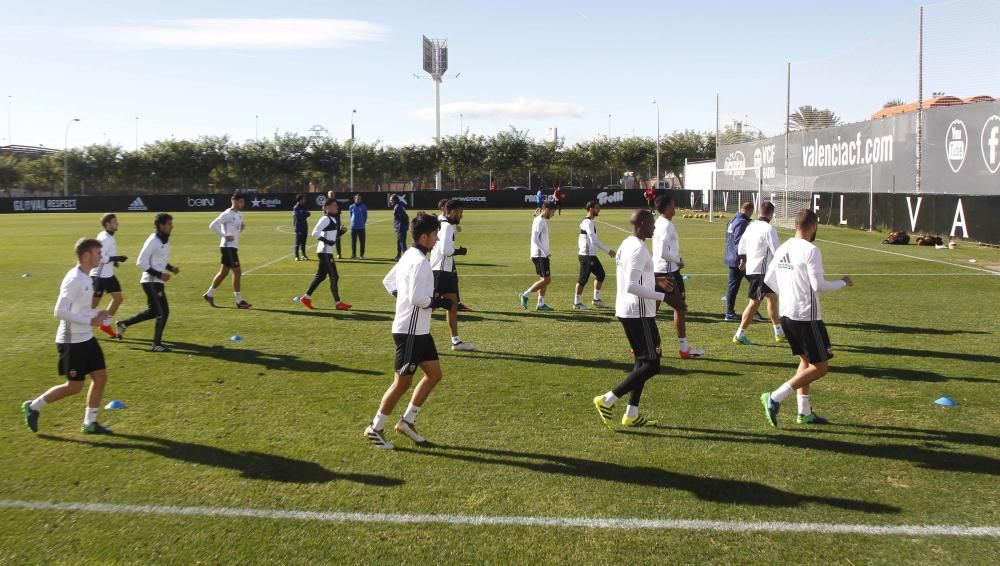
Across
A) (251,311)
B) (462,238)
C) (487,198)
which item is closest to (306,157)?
(487,198)

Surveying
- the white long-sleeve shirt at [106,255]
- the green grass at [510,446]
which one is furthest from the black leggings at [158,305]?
the white long-sleeve shirt at [106,255]

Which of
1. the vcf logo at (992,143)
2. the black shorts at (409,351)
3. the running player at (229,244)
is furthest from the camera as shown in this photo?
the vcf logo at (992,143)

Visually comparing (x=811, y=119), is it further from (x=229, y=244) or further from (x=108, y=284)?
(x=108, y=284)

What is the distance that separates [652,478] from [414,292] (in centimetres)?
246

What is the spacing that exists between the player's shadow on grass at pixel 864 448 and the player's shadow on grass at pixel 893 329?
219 inches

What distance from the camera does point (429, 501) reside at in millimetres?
5883

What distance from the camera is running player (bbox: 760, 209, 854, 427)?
7336 millimetres

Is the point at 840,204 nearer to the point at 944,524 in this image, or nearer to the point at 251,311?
the point at 251,311

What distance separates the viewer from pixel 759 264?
459 inches

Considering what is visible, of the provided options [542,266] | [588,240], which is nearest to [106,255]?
[542,266]

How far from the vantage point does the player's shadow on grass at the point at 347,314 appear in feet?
46.6

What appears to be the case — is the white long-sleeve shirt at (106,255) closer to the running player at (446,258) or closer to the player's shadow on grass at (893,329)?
the running player at (446,258)

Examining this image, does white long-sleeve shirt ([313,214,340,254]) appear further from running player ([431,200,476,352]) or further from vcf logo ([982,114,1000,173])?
vcf logo ([982,114,1000,173])

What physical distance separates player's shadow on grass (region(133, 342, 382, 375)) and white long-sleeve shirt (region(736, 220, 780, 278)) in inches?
222
